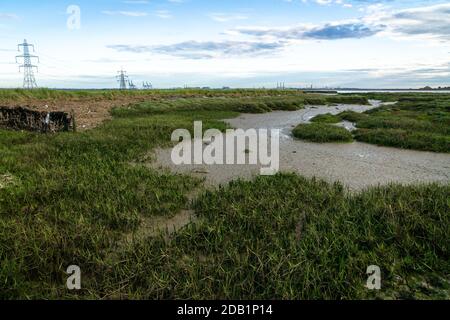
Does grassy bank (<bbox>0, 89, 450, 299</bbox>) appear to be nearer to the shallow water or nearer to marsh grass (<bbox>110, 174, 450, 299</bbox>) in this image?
marsh grass (<bbox>110, 174, 450, 299</bbox>)

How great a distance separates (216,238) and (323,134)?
14648 mm

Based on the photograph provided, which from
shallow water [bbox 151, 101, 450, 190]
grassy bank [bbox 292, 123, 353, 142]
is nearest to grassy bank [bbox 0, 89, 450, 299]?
shallow water [bbox 151, 101, 450, 190]

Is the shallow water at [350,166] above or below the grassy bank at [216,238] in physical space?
above

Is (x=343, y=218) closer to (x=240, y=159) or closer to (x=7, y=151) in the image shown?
(x=240, y=159)

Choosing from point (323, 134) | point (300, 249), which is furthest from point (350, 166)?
point (300, 249)

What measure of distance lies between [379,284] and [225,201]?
4372 mm

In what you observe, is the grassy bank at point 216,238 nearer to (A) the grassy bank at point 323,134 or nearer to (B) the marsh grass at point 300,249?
(B) the marsh grass at point 300,249

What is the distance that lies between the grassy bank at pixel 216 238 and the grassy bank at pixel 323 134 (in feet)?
30.4

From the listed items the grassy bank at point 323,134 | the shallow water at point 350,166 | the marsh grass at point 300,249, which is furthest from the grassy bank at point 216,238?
the grassy bank at point 323,134

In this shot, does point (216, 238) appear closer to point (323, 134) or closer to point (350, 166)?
point (350, 166)

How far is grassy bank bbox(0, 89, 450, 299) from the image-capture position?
5.21 m

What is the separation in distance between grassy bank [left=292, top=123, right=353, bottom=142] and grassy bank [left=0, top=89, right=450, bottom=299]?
9279mm

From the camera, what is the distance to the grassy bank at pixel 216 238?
5.21 meters

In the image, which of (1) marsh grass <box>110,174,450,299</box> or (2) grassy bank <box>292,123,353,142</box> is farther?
(2) grassy bank <box>292,123,353,142</box>
